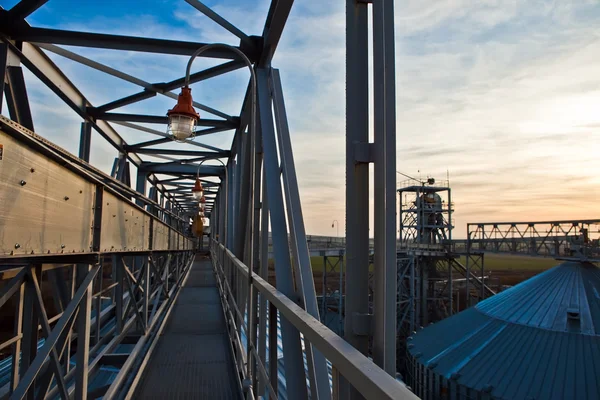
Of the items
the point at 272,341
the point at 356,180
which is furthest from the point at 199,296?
the point at 356,180

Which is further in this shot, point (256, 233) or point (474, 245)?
point (474, 245)

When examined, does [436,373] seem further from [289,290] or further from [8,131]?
[8,131]

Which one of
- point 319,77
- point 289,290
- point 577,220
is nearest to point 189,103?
point 319,77

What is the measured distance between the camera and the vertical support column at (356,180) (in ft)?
6.38

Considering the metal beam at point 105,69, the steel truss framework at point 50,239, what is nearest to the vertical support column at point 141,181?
the metal beam at point 105,69

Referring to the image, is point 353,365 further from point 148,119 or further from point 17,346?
point 148,119

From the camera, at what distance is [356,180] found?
202cm

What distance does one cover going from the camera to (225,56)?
20.3 feet

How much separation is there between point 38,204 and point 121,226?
185cm

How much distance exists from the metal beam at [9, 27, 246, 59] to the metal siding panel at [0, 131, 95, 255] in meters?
3.87

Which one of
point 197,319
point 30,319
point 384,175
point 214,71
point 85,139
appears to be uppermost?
point 214,71

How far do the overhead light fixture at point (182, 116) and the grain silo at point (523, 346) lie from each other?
11.6 m

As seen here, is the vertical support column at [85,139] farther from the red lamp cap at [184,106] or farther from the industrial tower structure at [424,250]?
the industrial tower structure at [424,250]

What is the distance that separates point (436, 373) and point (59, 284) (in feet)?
42.6
